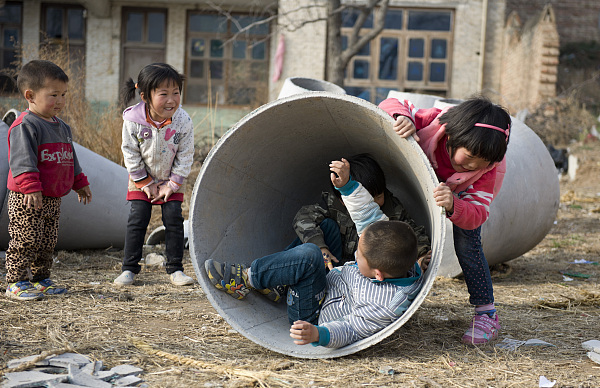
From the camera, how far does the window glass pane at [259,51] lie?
16.0m

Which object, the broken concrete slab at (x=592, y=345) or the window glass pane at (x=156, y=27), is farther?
the window glass pane at (x=156, y=27)

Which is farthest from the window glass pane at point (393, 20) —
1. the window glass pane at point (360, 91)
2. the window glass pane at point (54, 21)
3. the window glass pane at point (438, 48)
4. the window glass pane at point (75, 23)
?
the window glass pane at point (54, 21)

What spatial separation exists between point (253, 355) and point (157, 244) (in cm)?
308

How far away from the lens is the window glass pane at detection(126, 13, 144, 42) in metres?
15.8

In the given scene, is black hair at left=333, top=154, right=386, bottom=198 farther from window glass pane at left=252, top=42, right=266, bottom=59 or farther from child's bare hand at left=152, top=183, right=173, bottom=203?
window glass pane at left=252, top=42, right=266, bottom=59

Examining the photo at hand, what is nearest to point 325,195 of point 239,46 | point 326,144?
point 326,144

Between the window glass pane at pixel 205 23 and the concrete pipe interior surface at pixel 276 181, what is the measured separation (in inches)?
509

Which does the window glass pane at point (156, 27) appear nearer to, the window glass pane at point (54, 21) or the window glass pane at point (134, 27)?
the window glass pane at point (134, 27)

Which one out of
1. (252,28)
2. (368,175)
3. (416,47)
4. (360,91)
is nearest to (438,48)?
(416,47)

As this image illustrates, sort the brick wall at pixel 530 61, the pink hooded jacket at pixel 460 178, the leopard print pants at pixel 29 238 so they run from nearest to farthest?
the pink hooded jacket at pixel 460 178 → the leopard print pants at pixel 29 238 → the brick wall at pixel 530 61

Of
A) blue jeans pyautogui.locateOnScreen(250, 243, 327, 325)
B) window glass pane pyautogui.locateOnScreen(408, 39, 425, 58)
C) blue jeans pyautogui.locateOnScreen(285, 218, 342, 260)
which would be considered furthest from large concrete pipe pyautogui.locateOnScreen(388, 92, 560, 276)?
window glass pane pyautogui.locateOnScreen(408, 39, 425, 58)

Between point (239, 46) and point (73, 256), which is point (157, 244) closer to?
point (73, 256)

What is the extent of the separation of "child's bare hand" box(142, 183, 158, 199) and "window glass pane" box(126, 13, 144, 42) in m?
12.9

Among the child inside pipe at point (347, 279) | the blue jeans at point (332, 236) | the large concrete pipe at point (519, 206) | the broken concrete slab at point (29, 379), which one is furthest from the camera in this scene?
the large concrete pipe at point (519, 206)
